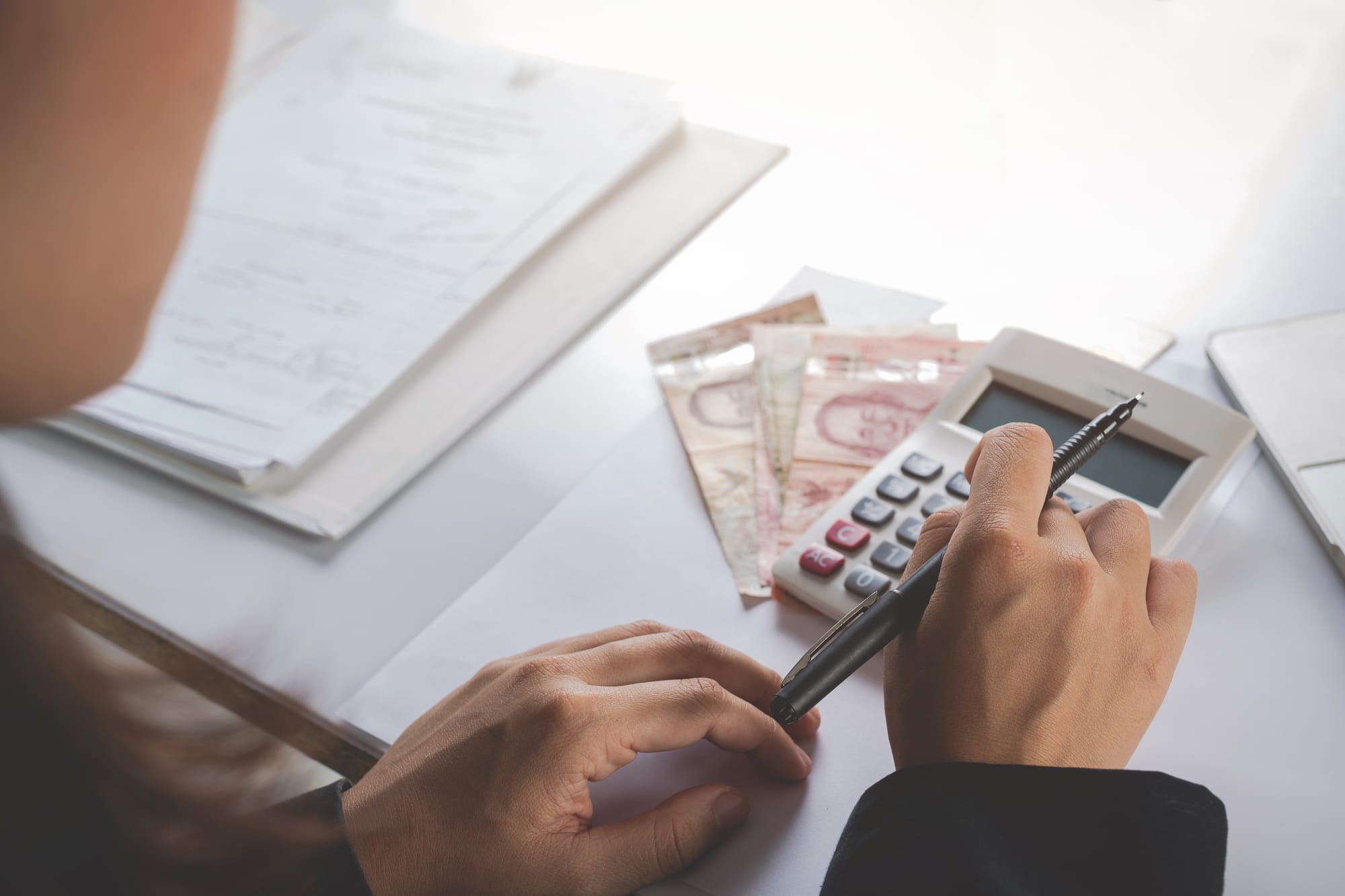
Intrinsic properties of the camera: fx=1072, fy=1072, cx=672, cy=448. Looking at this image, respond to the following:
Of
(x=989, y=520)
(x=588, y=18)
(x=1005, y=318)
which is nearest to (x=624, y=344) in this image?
(x=1005, y=318)

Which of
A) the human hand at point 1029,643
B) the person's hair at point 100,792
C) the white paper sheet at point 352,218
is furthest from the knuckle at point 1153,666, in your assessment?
the white paper sheet at point 352,218

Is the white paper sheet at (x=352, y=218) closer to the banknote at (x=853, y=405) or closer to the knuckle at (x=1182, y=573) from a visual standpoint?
the banknote at (x=853, y=405)

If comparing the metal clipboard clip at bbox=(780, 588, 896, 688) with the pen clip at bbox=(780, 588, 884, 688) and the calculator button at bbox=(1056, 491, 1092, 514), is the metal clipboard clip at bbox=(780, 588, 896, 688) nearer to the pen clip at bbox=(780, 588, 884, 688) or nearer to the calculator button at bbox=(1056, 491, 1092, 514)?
the pen clip at bbox=(780, 588, 884, 688)

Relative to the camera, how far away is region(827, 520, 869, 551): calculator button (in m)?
0.53

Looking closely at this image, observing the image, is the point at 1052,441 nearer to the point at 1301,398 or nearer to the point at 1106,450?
the point at 1106,450

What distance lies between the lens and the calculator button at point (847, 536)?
1.74 ft

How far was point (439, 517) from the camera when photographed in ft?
2.06

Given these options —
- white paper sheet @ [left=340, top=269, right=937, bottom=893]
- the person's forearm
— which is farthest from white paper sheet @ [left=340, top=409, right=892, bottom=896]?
the person's forearm

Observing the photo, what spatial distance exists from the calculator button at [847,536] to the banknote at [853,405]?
0.11 ft

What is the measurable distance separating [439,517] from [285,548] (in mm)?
90

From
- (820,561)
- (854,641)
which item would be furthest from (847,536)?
(854,641)

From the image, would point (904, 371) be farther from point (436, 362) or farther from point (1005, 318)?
point (436, 362)

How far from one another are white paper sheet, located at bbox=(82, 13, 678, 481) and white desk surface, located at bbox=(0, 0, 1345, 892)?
0.22 feet

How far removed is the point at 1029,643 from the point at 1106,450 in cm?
20
